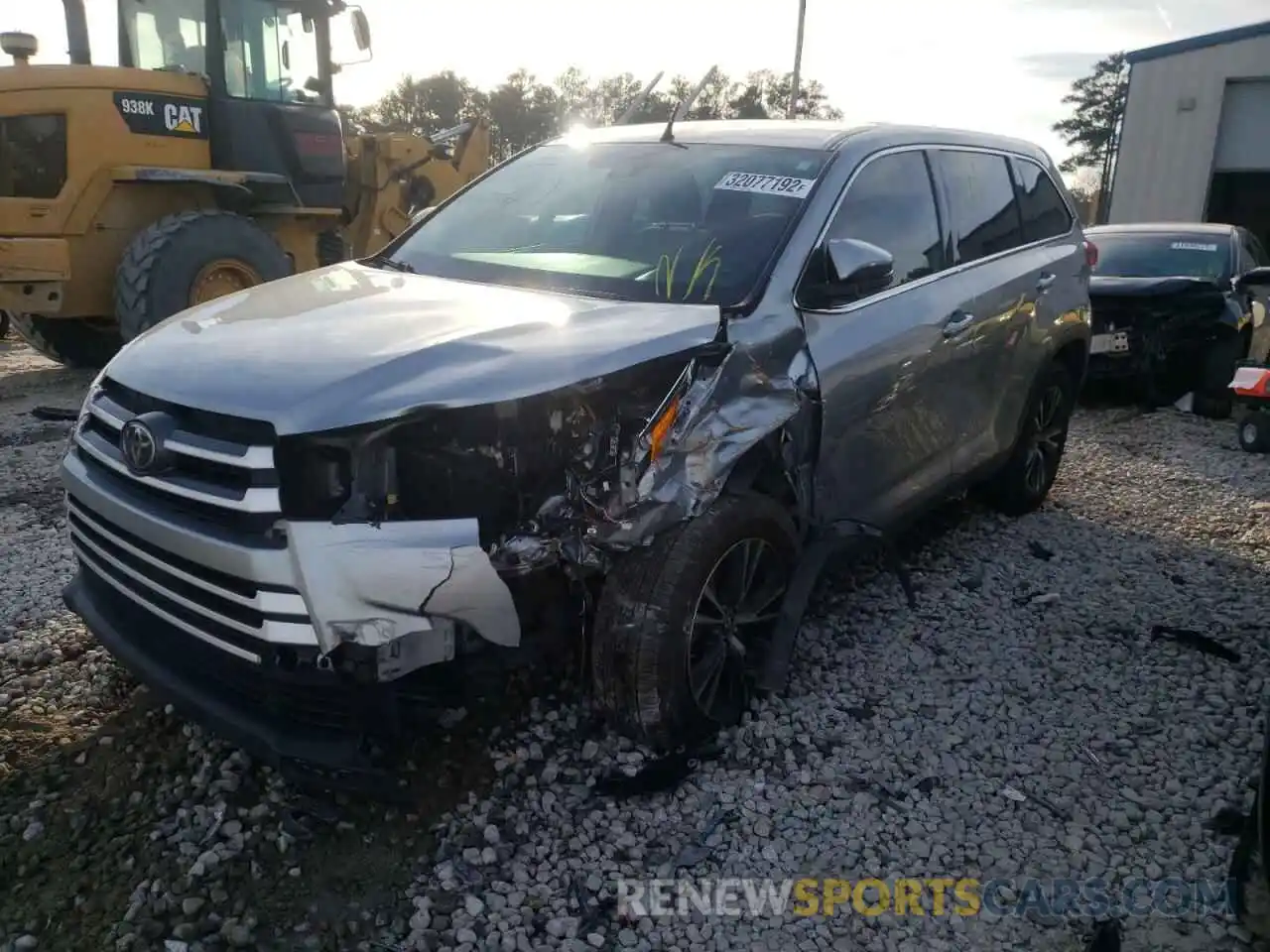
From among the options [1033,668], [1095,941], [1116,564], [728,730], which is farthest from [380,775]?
[1116,564]

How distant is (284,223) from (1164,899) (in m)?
8.59

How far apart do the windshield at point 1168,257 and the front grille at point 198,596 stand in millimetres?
8019

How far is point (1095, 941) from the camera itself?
2461 mm

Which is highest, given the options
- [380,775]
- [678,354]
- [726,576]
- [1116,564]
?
[678,354]

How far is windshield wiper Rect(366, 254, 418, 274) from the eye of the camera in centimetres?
382

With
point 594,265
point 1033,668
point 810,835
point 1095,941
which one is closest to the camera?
point 1095,941

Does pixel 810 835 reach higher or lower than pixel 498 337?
lower

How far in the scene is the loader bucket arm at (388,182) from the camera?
33.7ft

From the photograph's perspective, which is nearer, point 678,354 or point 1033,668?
point 678,354

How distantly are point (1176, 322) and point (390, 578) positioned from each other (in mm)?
7491

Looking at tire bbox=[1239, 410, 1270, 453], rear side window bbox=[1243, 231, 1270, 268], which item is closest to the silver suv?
tire bbox=[1239, 410, 1270, 453]

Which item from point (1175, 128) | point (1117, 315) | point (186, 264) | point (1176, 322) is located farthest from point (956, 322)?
point (1175, 128)

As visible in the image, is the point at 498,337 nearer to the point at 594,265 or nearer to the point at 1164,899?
the point at 594,265

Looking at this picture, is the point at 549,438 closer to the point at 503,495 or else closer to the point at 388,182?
the point at 503,495
